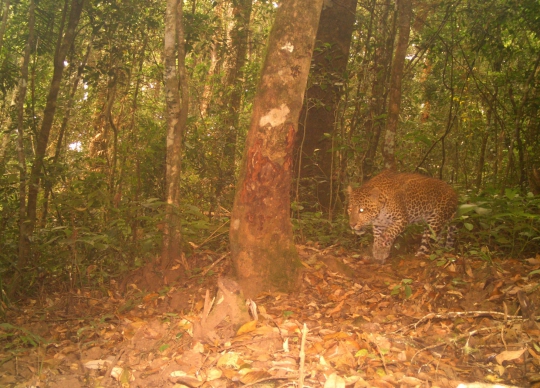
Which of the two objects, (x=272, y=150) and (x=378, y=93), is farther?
(x=378, y=93)

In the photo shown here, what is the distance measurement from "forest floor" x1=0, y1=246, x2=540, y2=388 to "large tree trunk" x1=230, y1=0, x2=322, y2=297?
0.44 metres

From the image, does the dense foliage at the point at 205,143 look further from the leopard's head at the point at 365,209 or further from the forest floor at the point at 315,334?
the forest floor at the point at 315,334

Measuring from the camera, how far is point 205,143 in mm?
9461

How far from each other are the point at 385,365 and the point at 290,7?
343 centimetres

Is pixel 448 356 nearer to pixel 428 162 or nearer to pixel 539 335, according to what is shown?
pixel 539 335

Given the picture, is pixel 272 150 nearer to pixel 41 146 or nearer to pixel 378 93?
pixel 41 146

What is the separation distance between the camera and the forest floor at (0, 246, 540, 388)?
3.47 metres

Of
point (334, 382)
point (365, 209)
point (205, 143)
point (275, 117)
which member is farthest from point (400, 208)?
point (205, 143)

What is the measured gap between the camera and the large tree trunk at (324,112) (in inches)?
340

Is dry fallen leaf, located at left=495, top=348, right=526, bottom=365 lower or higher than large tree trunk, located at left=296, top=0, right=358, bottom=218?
lower

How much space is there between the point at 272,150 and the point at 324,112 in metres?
4.27

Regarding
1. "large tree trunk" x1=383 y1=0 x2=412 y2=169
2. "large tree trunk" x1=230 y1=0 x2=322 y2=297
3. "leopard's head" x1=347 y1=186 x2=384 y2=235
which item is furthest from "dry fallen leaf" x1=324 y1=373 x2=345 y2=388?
"large tree trunk" x1=383 y1=0 x2=412 y2=169

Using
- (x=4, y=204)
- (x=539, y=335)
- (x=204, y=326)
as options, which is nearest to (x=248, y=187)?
(x=204, y=326)

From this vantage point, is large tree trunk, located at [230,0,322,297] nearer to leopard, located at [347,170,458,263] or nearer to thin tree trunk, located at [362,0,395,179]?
leopard, located at [347,170,458,263]
